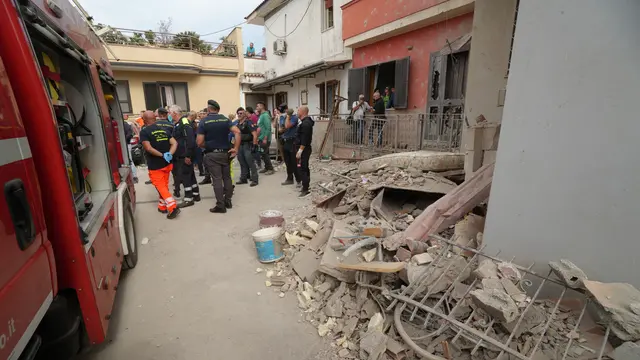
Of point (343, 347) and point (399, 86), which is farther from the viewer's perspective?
point (399, 86)

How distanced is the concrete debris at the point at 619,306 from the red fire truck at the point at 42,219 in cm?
312

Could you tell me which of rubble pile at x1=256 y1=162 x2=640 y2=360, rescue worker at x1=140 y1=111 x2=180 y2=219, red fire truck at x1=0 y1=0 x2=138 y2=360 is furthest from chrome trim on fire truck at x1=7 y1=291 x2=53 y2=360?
rescue worker at x1=140 y1=111 x2=180 y2=219

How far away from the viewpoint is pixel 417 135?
7.73 m

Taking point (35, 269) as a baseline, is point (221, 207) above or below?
below

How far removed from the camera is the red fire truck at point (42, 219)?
1.24 meters

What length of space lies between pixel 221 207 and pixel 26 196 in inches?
165

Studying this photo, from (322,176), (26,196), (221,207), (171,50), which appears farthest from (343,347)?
(171,50)

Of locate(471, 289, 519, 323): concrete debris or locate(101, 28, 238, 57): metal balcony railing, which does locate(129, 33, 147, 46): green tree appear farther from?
locate(471, 289, 519, 323): concrete debris

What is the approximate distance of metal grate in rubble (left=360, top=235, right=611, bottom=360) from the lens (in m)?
1.94

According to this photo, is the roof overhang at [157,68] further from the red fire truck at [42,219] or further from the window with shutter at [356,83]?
the red fire truck at [42,219]

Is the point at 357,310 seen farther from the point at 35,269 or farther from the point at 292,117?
the point at 292,117

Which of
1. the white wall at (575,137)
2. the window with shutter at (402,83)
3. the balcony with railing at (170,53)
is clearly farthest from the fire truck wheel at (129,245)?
the balcony with railing at (170,53)

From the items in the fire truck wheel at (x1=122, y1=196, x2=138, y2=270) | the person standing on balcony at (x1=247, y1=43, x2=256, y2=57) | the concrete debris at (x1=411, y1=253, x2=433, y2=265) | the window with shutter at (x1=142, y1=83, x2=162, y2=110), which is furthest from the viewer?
the person standing on balcony at (x1=247, y1=43, x2=256, y2=57)

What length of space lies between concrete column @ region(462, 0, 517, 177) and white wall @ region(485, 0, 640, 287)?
1955mm
